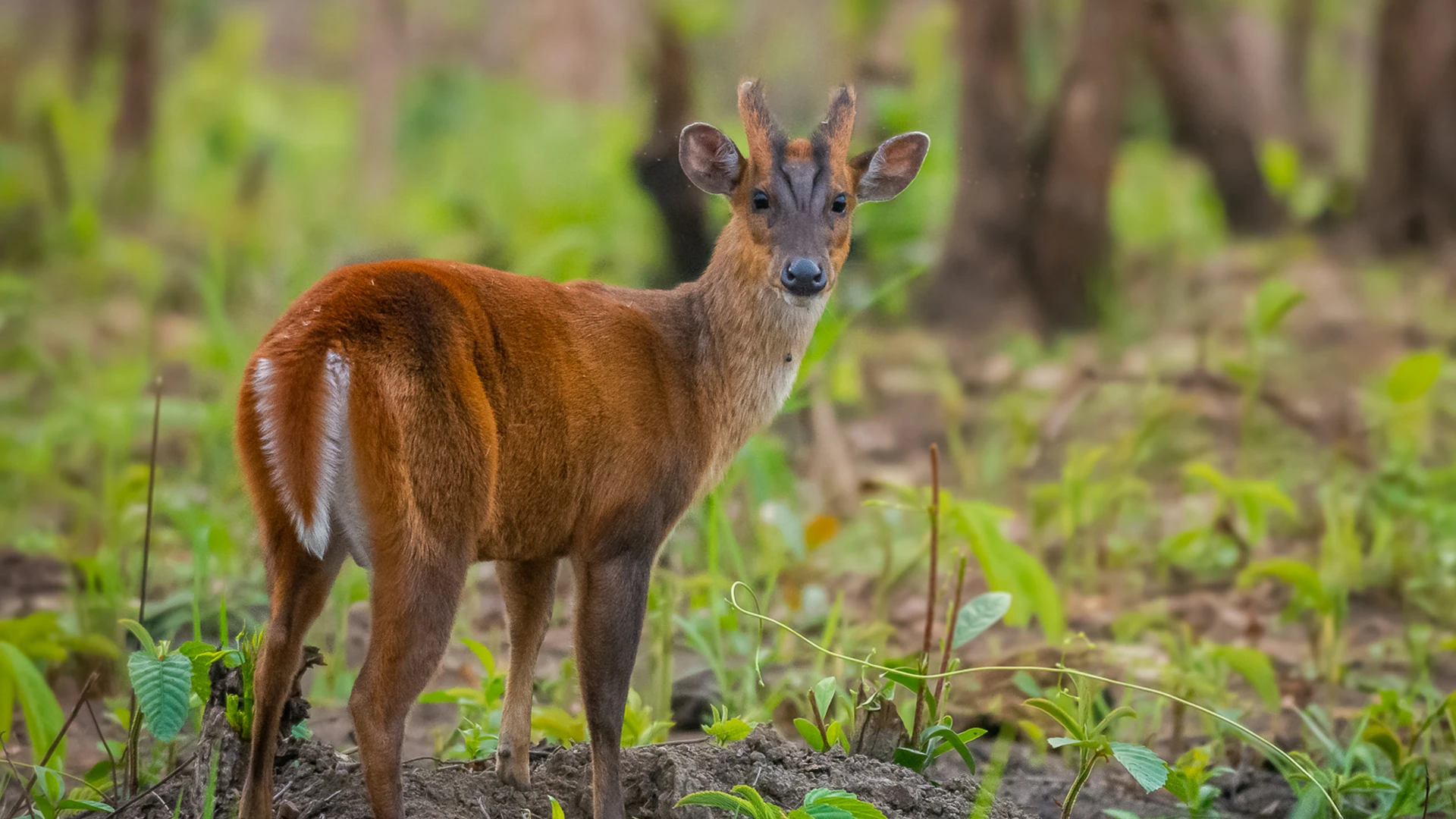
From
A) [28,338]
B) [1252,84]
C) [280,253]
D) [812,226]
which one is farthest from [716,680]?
[1252,84]

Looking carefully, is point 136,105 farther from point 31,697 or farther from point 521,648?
point 521,648

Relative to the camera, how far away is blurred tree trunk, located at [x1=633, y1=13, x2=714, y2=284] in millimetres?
5449

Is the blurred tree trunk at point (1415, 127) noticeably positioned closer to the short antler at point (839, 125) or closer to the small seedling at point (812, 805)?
the short antler at point (839, 125)

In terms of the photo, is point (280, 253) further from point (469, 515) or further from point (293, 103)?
point (293, 103)

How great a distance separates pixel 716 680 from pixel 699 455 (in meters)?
1.09

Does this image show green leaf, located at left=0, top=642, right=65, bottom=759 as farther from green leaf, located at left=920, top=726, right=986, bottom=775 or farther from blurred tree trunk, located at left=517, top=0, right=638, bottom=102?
blurred tree trunk, located at left=517, top=0, right=638, bottom=102

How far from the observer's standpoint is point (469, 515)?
2.79 meters

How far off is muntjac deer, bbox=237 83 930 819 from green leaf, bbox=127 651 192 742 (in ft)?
0.44

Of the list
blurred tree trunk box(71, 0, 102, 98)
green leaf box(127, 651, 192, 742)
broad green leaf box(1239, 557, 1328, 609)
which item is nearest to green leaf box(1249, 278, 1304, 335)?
broad green leaf box(1239, 557, 1328, 609)

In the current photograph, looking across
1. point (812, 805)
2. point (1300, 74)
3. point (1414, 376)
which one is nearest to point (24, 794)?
point (812, 805)

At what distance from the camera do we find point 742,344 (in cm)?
347

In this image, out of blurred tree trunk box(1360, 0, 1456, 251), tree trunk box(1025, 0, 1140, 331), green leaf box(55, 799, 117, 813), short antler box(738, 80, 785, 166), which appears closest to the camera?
green leaf box(55, 799, 117, 813)

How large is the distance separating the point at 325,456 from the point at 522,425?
45 cm

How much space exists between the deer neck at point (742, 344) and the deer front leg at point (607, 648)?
0.40 meters
